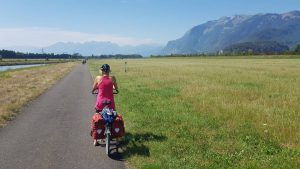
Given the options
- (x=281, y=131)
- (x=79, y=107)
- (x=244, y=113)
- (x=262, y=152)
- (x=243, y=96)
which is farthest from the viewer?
(x=243, y=96)

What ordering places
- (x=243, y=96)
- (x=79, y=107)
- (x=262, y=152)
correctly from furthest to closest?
(x=243, y=96), (x=79, y=107), (x=262, y=152)

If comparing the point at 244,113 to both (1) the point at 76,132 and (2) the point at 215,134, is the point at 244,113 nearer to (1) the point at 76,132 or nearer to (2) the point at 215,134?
(2) the point at 215,134

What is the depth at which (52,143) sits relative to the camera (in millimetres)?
10258

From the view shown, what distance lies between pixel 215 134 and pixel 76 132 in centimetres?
408

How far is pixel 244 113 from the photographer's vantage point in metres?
13.9

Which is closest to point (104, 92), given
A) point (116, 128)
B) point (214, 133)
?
point (116, 128)

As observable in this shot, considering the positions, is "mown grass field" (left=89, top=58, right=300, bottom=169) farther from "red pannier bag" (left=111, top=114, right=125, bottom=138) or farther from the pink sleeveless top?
the pink sleeveless top

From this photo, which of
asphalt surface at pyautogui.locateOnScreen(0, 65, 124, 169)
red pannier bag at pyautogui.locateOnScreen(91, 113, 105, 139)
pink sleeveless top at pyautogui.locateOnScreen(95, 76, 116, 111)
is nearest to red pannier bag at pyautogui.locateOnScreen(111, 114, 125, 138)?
red pannier bag at pyautogui.locateOnScreen(91, 113, 105, 139)

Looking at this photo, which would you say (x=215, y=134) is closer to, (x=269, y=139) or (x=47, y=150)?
(x=269, y=139)

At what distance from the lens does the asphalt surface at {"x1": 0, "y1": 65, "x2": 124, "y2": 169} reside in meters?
8.34

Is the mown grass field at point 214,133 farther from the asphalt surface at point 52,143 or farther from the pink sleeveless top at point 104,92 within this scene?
the pink sleeveless top at point 104,92

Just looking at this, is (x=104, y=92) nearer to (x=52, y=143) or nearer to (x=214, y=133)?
(x=52, y=143)

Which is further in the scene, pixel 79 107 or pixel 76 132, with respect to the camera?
pixel 79 107

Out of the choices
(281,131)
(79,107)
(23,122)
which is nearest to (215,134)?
(281,131)
